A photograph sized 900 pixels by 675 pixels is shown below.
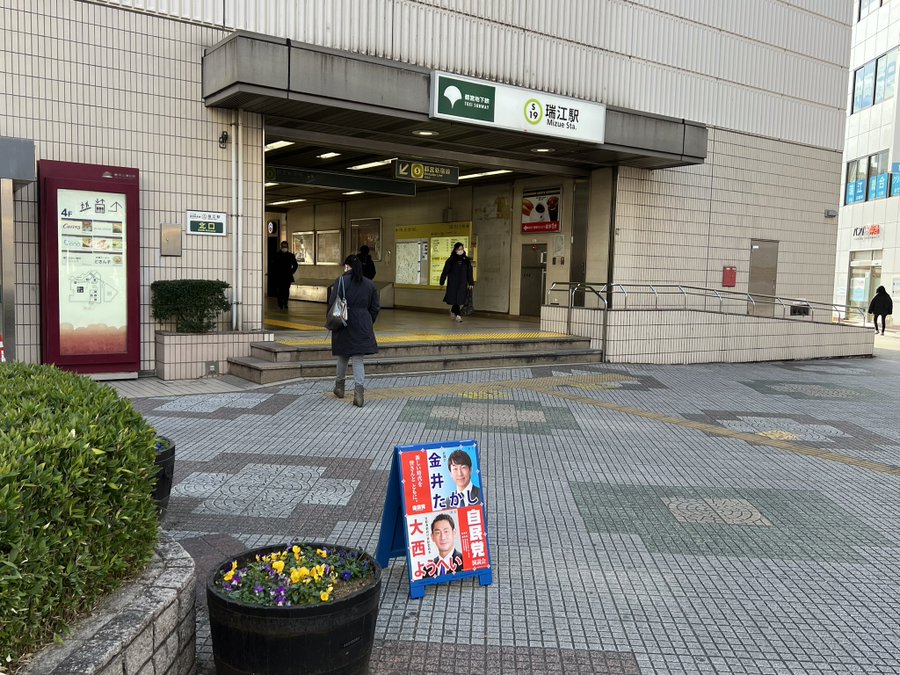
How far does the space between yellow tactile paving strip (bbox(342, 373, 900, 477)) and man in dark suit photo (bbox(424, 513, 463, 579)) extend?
4826 millimetres

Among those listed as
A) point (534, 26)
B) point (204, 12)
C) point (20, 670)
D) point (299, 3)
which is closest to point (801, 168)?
point (534, 26)

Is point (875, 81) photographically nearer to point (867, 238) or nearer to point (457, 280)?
point (867, 238)

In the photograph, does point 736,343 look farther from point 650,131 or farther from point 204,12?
point 204,12

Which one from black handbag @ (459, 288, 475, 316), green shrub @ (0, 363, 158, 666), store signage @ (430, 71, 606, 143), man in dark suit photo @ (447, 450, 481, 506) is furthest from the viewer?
black handbag @ (459, 288, 475, 316)

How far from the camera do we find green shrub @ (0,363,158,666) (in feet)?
7.26

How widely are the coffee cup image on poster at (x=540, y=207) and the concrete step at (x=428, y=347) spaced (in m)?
5.21

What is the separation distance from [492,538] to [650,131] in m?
9.87

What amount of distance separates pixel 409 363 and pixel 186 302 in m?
3.32

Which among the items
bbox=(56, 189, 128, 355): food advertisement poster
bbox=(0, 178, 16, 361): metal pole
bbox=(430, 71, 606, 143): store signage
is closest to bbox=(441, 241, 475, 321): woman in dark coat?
bbox=(430, 71, 606, 143): store signage

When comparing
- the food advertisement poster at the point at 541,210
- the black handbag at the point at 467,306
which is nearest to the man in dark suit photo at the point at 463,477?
the black handbag at the point at 467,306

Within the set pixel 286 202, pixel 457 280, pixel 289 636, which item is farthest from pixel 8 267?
pixel 286 202

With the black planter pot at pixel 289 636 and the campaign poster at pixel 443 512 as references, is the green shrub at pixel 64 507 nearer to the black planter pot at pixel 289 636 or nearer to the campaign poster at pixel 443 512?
the black planter pot at pixel 289 636

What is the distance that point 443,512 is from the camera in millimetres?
3984

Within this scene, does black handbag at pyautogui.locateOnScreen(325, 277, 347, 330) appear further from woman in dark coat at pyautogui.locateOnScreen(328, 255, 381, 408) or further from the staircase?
the staircase
